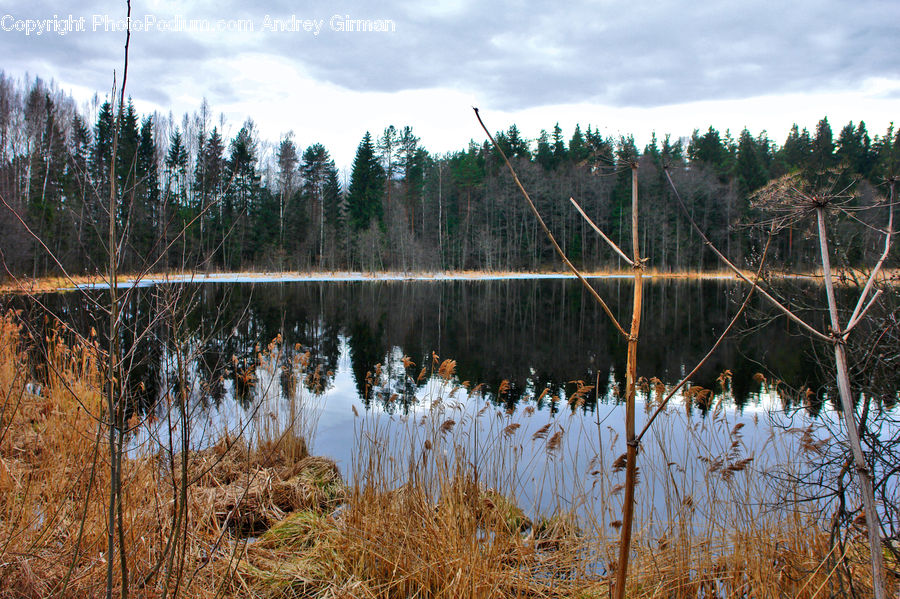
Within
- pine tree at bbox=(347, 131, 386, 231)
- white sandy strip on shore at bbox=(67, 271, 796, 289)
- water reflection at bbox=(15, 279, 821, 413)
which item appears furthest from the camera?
pine tree at bbox=(347, 131, 386, 231)

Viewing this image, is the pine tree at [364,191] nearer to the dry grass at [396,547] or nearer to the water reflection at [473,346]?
the water reflection at [473,346]

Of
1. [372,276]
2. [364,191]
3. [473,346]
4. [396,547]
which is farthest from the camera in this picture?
[364,191]

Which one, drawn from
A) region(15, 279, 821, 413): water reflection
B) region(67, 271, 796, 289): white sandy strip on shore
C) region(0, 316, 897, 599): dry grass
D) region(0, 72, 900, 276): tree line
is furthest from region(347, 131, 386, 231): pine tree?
region(0, 316, 897, 599): dry grass

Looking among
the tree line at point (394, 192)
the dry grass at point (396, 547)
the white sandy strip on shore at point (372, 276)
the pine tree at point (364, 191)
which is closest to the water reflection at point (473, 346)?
the dry grass at point (396, 547)

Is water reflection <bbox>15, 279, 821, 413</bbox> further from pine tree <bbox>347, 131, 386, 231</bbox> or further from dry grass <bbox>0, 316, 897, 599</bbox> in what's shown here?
pine tree <bbox>347, 131, 386, 231</bbox>

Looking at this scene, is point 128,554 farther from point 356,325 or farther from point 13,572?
point 356,325

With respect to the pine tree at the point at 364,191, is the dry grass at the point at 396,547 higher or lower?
lower

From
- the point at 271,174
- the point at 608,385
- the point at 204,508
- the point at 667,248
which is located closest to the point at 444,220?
the point at 271,174

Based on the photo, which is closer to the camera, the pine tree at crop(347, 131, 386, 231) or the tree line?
the tree line

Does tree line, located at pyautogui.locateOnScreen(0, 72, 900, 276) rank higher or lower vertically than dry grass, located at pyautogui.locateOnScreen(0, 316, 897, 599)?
higher

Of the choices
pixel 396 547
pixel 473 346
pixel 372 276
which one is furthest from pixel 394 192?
pixel 396 547

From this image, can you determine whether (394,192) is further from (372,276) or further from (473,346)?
(473,346)

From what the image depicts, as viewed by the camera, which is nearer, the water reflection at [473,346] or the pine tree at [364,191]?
the water reflection at [473,346]

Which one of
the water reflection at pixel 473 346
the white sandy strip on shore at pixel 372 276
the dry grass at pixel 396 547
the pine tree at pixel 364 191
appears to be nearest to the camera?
the dry grass at pixel 396 547
